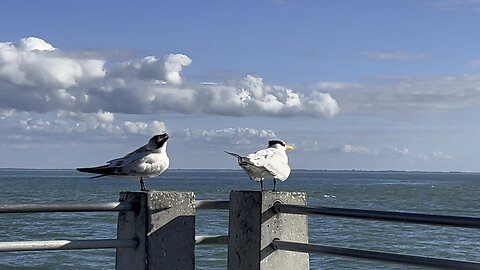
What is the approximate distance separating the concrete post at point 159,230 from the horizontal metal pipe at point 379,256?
1.75ft

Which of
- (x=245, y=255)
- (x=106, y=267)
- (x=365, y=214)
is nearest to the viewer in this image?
(x=365, y=214)

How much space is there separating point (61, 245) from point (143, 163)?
0.93 meters

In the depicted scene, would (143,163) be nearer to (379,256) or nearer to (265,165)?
(265,165)

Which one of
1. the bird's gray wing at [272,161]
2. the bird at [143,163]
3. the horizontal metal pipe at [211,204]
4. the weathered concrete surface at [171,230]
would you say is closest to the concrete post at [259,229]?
the horizontal metal pipe at [211,204]

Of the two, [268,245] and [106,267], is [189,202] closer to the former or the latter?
[268,245]

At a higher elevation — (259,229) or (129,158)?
(129,158)

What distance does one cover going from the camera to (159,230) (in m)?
5.12

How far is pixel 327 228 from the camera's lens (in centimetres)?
3791

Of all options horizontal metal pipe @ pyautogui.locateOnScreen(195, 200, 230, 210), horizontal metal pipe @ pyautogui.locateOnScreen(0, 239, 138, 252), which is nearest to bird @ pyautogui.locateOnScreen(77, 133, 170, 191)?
horizontal metal pipe @ pyautogui.locateOnScreen(195, 200, 230, 210)

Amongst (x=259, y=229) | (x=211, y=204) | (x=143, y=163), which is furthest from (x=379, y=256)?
(x=143, y=163)

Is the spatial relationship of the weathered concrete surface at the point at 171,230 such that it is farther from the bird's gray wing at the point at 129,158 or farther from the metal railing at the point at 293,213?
the bird's gray wing at the point at 129,158

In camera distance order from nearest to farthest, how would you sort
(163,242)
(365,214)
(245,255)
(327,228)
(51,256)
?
(365,214), (163,242), (245,255), (51,256), (327,228)

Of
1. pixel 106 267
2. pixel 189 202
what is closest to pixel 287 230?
pixel 189 202

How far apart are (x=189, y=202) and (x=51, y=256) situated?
66.9 ft
